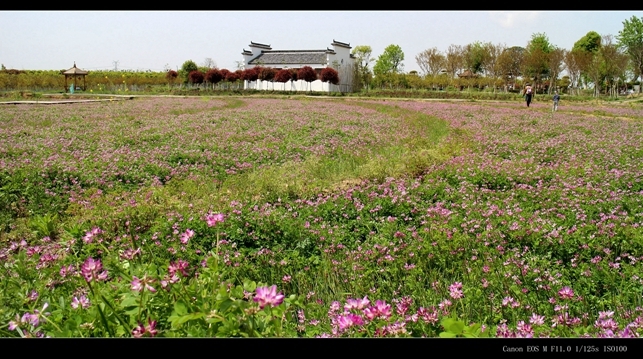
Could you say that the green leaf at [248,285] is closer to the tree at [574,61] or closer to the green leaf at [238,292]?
the green leaf at [238,292]

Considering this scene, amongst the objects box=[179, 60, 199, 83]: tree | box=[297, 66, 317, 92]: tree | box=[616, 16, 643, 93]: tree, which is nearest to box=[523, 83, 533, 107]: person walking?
box=[616, 16, 643, 93]: tree

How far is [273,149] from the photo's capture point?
33.3 ft

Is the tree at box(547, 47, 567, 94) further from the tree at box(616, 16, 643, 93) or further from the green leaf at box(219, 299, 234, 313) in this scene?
the green leaf at box(219, 299, 234, 313)

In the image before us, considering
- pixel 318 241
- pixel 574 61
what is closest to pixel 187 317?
pixel 318 241

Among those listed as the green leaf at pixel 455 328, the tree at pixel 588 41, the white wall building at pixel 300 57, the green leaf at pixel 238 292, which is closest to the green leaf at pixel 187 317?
the green leaf at pixel 238 292

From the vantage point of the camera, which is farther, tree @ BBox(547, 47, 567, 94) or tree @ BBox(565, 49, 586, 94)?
tree @ BBox(547, 47, 567, 94)

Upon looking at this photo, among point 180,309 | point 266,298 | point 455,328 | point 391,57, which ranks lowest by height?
point 455,328

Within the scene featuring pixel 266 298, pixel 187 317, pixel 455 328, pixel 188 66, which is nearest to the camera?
pixel 266 298

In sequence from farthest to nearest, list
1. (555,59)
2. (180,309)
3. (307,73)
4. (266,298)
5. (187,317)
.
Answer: (555,59) → (307,73) → (180,309) → (187,317) → (266,298)

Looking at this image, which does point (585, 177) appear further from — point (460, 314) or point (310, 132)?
point (310, 132)

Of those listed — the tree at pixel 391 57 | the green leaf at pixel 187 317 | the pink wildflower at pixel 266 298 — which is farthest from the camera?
the tree at pixel 391 57

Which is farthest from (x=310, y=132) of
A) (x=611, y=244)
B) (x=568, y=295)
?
(x=568, y=295)

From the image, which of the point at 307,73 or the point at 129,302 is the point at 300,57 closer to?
the point at 307,73

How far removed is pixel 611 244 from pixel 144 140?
10512 millimetres
